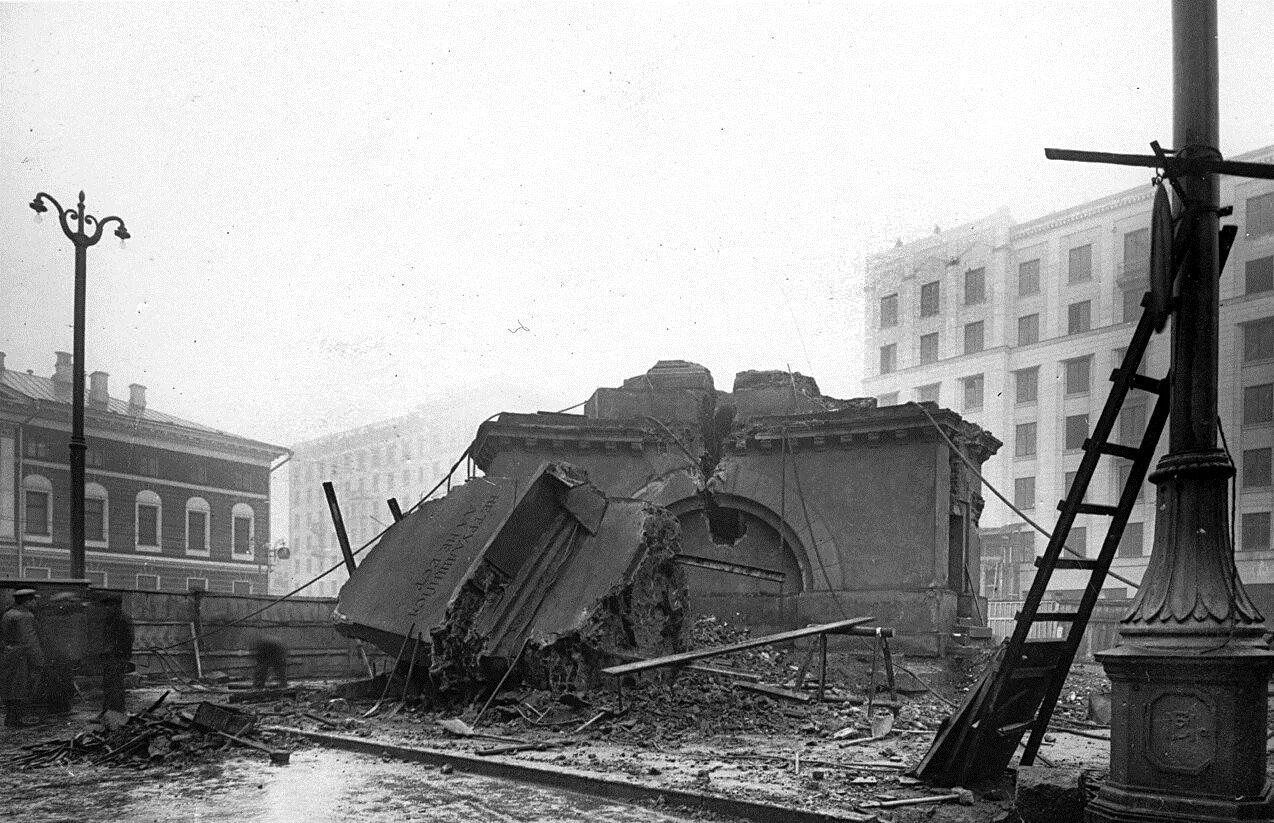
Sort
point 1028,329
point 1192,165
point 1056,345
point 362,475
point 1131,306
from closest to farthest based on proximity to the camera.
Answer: point 1192,165, point 1131,306, point 1056,345, point 1028,329, point 362,475

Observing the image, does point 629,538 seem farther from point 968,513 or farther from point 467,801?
point 968,513

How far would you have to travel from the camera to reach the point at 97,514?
38750 millimetres

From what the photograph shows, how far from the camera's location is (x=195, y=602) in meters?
16.8

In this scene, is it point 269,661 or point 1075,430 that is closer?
point 269,661

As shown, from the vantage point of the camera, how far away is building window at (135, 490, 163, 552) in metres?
40.4

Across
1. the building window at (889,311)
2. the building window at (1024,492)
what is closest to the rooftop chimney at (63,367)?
the building window at (889,311)

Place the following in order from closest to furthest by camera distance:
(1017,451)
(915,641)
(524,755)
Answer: (524,755) → (915,641) → (1017,451)

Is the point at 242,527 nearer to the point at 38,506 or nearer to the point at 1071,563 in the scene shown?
the point at 38,506

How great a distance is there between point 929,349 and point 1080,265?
1068 cm

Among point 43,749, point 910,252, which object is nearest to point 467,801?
point 43,749

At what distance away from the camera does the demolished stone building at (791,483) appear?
54.2 ft

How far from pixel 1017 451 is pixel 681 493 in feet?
60.5

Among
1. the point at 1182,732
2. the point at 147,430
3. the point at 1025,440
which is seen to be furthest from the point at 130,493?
the point at 1182,732

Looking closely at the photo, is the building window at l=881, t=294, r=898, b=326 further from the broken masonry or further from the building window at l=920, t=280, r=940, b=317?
the broken masonry
